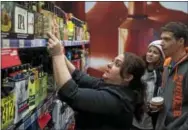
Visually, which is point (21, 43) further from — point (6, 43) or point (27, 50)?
point (27, 50)

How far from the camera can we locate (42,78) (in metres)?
2.04

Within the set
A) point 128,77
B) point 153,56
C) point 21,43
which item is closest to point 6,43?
point 21,43

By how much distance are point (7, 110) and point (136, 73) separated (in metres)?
0.88

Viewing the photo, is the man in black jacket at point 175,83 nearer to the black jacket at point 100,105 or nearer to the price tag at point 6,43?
the black jacket at point 100,105

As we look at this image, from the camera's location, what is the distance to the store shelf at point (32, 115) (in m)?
1.61

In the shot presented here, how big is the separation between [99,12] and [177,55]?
4.17 metres

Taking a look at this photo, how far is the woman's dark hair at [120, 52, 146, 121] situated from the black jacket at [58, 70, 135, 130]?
2.6 inches

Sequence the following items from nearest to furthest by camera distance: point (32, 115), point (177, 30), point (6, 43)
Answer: point (6, 43), point (32, 115), point (177, 30)

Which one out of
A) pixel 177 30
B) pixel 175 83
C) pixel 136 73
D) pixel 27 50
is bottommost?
pixel 175 83

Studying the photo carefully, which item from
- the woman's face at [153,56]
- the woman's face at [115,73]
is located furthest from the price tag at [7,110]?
the woman's face at [153,56]

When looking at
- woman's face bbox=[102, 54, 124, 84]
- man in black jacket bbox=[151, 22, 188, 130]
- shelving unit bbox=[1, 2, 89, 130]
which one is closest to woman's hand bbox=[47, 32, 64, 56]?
shelving unit bbox=[1, 2, 89, 130]

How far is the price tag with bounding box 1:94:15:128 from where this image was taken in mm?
1363

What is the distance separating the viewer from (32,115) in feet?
5.95

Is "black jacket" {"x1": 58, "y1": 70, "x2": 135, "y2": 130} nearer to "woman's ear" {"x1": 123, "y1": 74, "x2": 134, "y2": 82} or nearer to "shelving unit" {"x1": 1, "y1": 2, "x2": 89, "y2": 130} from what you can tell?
"woman's ear" {"x1": 123, "y1": 74, "x2": 134, "y2": 82}
